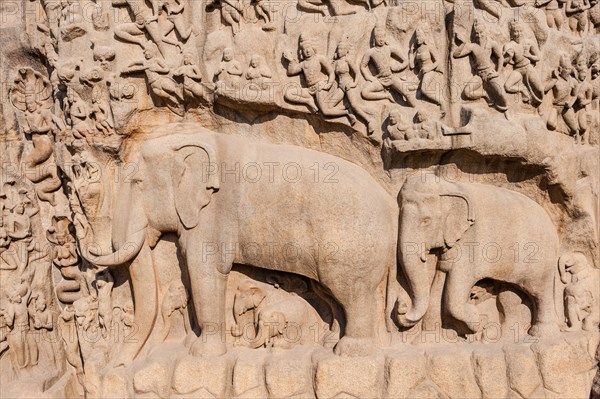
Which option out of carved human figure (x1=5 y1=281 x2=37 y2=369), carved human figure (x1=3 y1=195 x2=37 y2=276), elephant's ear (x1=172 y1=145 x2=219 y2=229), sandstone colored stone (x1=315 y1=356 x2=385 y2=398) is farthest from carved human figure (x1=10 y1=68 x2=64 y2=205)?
sandstone colored stone (x1=315 y1=356 x2=385 y2=398)

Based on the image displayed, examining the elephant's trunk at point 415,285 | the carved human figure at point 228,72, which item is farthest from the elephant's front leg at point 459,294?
the carved human figure at point 228,72

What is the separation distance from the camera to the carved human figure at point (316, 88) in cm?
489

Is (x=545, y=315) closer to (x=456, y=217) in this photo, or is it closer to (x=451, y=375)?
(x=451, y=375)

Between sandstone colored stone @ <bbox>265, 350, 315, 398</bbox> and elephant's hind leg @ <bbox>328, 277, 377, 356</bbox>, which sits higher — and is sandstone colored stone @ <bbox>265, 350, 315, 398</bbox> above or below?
below

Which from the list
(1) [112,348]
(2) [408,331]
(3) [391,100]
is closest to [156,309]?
(1) [112,348]

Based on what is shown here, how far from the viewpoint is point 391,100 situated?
4957mm

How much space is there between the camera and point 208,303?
16.7ft

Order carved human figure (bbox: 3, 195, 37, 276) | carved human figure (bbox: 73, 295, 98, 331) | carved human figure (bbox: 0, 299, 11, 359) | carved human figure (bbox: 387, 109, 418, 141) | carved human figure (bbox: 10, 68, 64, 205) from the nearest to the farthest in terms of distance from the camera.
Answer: carved human figure (bbox: 387, 109, 418, 141) < carved human figure (bbox: 73, 295, 98, 331) < carved human figure (bbox: 0, 299, 11, 359) < carved human figure (bbox: 3, 195, 37, 276) < carved human figure (bbox: 10, 68, 64, 205)

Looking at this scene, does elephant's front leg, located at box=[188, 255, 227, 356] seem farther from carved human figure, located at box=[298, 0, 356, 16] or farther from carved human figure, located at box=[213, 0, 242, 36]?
carved human figure, located at box=[298, 0, 356, 16]

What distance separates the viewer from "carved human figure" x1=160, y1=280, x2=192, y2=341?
5.26m

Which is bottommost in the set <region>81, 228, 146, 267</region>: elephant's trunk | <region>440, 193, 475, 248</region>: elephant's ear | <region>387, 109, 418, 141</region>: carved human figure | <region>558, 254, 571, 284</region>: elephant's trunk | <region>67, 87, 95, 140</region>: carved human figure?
<region>558, 254, 571, 284</region>: elephant's trunk

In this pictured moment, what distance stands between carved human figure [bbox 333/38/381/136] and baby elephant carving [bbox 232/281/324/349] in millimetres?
1383

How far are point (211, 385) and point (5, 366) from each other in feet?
5.90

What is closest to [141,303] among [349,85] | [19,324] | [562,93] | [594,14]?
[19,324]
